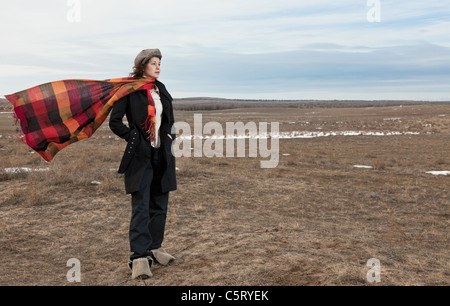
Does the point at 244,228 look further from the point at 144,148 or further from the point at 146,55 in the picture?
the point at 146,55

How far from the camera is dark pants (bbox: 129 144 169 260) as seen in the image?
13.1 ft

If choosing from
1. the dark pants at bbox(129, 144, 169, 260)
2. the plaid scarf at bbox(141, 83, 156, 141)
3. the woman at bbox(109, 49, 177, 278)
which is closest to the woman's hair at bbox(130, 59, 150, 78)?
the woman at bbox(109, 49, 177, 278)

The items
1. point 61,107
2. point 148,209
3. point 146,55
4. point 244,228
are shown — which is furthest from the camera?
point 244,228

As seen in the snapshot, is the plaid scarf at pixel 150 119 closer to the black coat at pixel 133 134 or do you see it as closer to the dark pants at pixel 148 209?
the black coat at pixel 133 134

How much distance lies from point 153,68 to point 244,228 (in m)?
2.87

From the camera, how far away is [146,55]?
402 cm

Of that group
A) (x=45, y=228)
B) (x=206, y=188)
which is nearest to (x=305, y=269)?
(x=45, y=228)

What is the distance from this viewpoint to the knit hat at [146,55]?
4.00 metres

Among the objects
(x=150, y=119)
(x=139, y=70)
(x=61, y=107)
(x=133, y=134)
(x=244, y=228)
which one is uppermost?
(x=139, y=70)

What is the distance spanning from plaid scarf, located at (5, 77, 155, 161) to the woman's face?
233 mm

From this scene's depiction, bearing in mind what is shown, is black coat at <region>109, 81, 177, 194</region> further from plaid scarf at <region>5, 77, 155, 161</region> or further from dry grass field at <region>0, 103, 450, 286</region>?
dry grass field at <region>0, 103, 450, 286</region>

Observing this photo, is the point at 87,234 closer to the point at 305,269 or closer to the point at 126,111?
the point at 126,111

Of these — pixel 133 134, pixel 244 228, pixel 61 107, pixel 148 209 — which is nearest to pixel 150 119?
pixel 133 134
